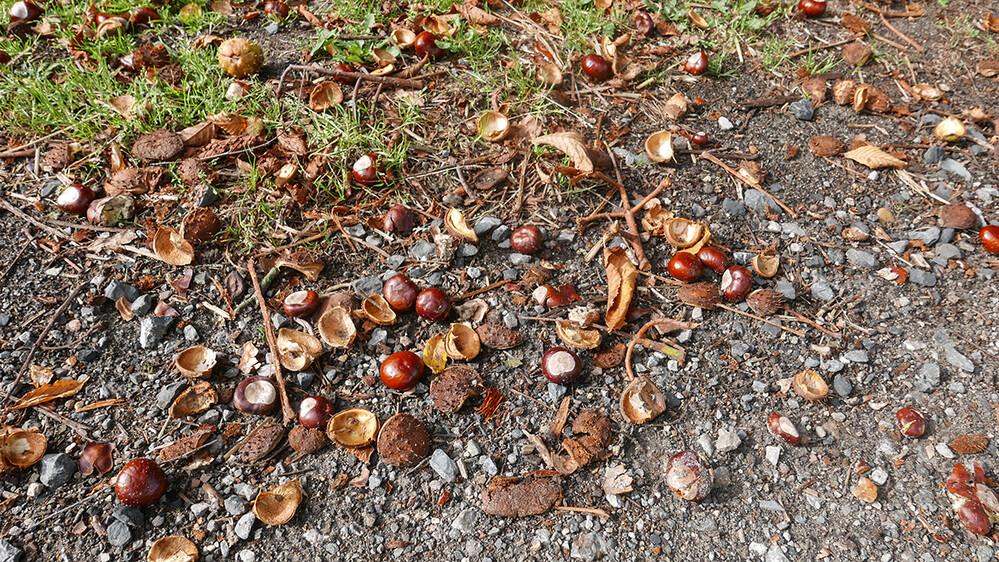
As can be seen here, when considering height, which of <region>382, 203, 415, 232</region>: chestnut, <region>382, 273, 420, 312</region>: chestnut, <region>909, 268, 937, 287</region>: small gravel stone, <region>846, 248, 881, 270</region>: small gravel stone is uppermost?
<region>382, 203, 415, 232</region>: chestnut

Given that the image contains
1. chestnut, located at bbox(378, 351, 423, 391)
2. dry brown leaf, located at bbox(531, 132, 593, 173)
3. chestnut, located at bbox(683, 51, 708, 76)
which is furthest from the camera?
chestnut, located at bbox(683, 51, 708, 76)

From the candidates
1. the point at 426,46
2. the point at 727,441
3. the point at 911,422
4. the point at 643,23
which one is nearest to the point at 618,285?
the point at 727,441

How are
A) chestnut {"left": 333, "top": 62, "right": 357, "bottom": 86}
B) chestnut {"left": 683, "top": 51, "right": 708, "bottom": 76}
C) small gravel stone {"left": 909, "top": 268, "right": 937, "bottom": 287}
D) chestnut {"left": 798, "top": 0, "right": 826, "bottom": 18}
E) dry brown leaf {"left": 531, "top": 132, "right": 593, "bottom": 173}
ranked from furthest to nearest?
chestnut {"left": 798, "top": 0, "right": 826, "bottom": 18} < chestnut {"left": 683, "top": 51, "right": 708, "bottom": 76} < chestnut {"left": 333, "top": 62, "right": 357, "bottom": 86} < dry brown leaf {"left": 531, "top": 132, "right": 593, "bottom": 173} < small gravel stone {"left": 909, "top": 268, "right": 937, "bottom": 287}

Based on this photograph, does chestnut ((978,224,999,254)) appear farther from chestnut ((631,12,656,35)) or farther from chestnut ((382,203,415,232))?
chestnut ((382,203,415,232))

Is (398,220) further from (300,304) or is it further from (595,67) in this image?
A: (595,67)

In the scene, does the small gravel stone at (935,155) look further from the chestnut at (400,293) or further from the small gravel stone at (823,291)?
the chestnut at (400,293)

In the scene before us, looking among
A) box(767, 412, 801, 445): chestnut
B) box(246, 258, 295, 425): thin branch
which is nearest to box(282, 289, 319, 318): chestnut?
box(246, 258, 295, 425): thin branch

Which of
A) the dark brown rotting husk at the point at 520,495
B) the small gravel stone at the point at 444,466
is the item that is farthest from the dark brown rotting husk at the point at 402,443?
the dark brown rotting husk at the point at 520,495
